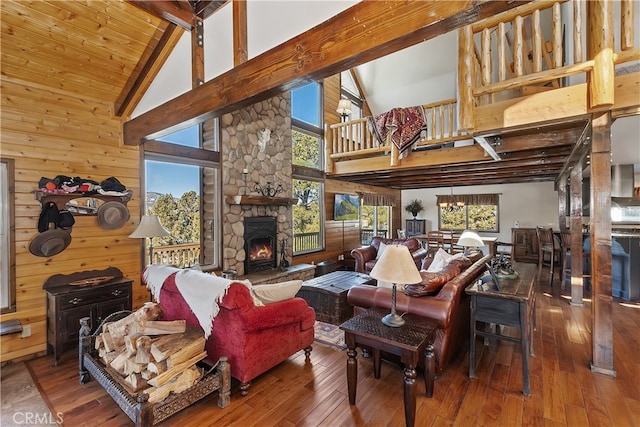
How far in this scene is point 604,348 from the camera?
2.72m

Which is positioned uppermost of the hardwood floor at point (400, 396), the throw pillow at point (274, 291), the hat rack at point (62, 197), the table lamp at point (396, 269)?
the hat rack at point (62, 197)

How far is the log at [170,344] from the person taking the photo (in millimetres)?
2117

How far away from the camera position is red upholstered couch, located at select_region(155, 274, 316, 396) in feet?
7.65

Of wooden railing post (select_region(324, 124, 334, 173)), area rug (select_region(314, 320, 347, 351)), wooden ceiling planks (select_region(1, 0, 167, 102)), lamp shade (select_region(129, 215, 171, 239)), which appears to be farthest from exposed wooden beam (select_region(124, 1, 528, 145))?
wooden railing post (select_region(324, 124, 334, 173))

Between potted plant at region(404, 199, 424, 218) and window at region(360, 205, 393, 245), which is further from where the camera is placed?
potted plant at region(404, 199, 424, 218)

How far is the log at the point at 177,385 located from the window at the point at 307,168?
4.49 m

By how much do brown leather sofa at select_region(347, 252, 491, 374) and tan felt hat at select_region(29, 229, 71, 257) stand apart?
128 inches

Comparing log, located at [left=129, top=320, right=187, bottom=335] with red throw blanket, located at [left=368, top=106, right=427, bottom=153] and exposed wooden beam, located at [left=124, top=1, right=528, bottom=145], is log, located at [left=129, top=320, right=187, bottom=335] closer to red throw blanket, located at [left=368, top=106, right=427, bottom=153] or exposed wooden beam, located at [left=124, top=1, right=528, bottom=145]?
exposed wooden beam, located at [left=124, top=1, right=528, bottom=145]

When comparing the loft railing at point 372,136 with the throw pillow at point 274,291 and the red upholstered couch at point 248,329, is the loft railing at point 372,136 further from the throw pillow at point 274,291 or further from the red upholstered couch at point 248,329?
the red upholstered couch at point 248,329

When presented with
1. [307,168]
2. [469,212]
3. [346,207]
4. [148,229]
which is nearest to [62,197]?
[148,229]

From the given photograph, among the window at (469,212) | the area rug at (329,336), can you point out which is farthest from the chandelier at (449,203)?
the area rug at (329,336)

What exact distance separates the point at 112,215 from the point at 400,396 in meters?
3.76

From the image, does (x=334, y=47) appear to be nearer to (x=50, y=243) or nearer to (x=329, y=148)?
(x=50, y=243)

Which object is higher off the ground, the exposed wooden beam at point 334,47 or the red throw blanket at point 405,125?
the red throw blanket at point 405,125
